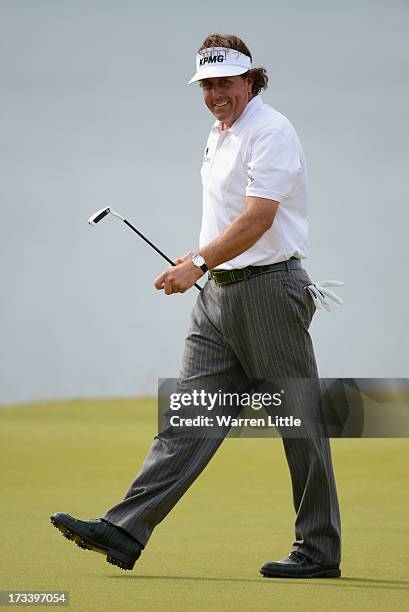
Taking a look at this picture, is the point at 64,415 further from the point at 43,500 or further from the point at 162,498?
the point at 162,498

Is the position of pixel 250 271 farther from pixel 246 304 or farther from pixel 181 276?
pixel 181 276

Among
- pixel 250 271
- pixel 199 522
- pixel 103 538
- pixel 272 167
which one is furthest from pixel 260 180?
pixel 199 522

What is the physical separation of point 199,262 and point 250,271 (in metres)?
0.17

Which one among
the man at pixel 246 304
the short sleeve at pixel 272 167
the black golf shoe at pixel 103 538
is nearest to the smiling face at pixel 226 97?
the man at pixel 246 304

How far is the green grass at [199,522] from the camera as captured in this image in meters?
2.96

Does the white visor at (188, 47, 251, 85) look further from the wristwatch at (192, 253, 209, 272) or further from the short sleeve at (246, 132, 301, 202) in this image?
the wristwatch at (192, 253, 209, 272)

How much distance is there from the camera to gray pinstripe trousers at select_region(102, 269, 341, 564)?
325 cm

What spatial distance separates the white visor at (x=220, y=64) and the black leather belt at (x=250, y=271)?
1.61ft

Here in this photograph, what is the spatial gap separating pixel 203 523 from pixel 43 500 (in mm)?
1107

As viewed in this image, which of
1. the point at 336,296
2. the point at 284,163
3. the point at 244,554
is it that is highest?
the point at 284,163

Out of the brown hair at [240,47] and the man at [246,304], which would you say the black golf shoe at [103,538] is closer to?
the man at [246,304]

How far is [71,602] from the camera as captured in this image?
2791 millimetres

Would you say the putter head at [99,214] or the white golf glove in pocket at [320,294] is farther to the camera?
the putter head at [99,214]

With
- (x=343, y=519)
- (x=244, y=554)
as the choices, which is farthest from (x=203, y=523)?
(x=244, y=554)
